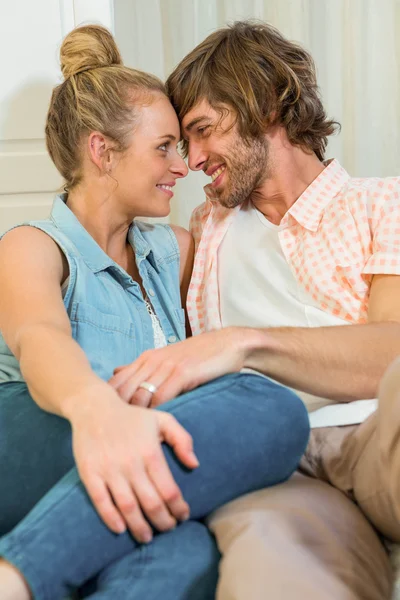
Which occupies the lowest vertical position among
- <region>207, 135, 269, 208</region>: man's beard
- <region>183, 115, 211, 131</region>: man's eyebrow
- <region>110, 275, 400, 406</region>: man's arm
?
<region>110, 275, 400, 406</region>: man's arm

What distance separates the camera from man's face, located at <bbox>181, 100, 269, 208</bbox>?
5.03 feet

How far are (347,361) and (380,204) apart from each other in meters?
0.37

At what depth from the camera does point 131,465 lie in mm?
810

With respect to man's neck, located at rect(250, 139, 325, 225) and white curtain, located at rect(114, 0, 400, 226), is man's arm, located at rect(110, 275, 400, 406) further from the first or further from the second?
white curtain, located at rect(114, 0, 400, 226)

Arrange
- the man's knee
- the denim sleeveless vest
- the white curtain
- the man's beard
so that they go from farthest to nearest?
the white curtain, the man's beard, the denim sleeveless vest, the man's knee

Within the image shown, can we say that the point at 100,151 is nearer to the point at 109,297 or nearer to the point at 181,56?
the point at 109,297

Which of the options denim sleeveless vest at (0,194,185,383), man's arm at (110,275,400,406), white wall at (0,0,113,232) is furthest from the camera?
white wall at (0,0,113,232)

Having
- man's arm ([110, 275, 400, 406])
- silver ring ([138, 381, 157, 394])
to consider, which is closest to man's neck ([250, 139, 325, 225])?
man's arm ([110, 275, 400, 406])

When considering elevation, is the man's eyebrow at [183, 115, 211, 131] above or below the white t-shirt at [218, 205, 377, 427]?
above

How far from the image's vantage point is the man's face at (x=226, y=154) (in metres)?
1.53

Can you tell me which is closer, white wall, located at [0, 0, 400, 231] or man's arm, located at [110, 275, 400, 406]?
man's arm, located at [110, 275, 400, 406]

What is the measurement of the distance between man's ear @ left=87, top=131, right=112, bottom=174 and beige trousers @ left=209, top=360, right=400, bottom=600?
27.7 inches

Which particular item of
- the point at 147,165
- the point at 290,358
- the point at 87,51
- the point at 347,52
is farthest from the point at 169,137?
the point at 347,52

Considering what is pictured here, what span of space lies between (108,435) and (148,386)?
20cm
